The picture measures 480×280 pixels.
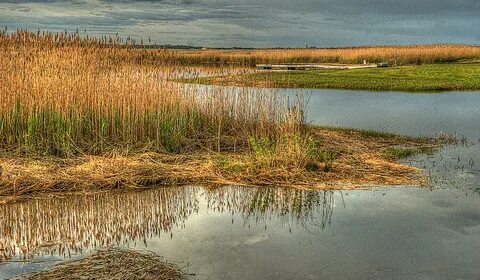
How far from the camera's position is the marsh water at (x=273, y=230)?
6711 millimetres

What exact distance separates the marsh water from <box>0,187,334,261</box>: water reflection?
2cm

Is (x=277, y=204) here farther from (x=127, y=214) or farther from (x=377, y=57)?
(x=377, y=57)

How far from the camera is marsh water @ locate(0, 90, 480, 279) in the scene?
671 centimetres

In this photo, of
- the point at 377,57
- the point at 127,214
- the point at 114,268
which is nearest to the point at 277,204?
the point at 127,214

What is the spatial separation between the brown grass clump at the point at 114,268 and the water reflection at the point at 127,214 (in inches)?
21.8

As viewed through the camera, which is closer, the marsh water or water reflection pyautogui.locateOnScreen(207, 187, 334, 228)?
the marsh water

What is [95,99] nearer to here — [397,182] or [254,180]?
[254,180]

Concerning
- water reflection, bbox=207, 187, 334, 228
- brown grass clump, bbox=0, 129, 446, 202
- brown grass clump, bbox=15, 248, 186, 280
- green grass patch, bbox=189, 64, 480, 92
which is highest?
green grass patch, bbox=189, 64, 480, 92

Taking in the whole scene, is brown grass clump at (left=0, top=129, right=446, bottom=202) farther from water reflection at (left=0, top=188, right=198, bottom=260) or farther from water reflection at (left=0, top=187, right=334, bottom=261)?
water reflection at (left=0, top=188, right=198, bottom=260)

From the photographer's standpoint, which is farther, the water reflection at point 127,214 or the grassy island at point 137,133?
the grassy island at point 137,133

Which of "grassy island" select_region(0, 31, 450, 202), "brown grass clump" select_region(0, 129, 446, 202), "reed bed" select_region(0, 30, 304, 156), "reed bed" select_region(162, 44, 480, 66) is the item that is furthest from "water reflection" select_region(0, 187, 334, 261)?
"reed bed" select_region(162, 44, 480, 66)

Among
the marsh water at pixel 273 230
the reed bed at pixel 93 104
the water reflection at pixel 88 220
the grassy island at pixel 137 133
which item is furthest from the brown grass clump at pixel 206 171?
the reed bed at pixel 93 104

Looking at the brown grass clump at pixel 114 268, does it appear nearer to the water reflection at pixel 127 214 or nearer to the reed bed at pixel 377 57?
→ the water reflection at pixel 127 214

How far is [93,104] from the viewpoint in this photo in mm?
12977
